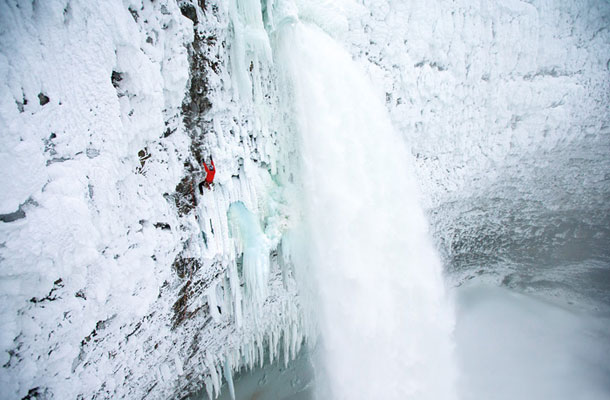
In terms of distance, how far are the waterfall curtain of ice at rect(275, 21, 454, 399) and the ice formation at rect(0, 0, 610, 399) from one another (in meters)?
0.03

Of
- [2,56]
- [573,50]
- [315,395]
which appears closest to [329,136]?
[2,56]

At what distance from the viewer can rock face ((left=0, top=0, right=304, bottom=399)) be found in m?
1.31

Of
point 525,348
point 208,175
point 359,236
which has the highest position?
point 208,175

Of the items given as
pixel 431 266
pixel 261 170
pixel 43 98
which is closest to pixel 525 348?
pixel 431 266

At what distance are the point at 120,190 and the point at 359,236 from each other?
240cm

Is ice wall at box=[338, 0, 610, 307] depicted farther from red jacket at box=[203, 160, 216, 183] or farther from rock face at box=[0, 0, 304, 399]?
red jacket at box=[203, 160, 216, 183]

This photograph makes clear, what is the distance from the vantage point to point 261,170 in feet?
10.2

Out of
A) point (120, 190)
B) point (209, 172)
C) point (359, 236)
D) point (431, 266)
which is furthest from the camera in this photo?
point (431, 266)

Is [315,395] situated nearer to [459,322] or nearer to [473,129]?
[459,322]

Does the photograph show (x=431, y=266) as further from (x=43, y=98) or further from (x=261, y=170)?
(x=43, y=98)

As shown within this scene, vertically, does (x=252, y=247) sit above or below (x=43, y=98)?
below

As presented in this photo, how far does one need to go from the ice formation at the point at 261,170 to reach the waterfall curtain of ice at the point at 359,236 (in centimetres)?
3

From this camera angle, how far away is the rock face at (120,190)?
1.31 m

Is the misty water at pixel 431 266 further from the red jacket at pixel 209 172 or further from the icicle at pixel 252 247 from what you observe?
the red jacket at pixel 209 172
